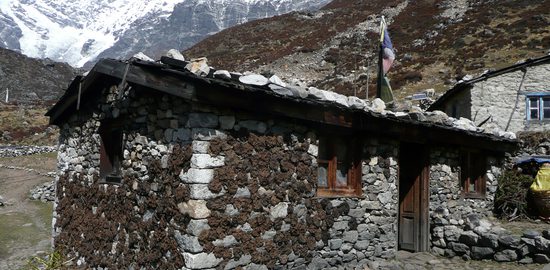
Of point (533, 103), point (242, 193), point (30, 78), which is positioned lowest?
point (242, 193)

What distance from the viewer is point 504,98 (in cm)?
2102

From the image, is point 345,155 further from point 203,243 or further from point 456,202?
point 456,202

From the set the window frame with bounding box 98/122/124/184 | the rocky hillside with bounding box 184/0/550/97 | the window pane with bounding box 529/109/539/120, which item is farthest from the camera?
the rocky hillside with bounding box 184/0/550/97

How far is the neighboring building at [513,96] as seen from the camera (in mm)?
20438

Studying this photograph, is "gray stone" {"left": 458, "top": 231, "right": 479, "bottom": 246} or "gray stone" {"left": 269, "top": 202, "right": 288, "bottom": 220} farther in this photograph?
"gray stone" {"left": 458, "top": 231, "right": 479, "bottom": 246}

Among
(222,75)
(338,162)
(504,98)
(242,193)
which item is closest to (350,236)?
(338,162)

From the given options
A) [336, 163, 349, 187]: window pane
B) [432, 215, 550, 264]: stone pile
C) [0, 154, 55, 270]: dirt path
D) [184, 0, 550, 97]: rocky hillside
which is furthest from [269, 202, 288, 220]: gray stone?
[184, 0, 550, 97]: rocky hillside

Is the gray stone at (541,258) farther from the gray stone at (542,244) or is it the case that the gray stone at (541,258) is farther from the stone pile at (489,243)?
the gray stone at (542,244)

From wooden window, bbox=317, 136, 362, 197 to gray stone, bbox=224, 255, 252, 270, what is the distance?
6.08 ft

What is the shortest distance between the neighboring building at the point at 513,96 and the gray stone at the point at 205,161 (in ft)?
56.7

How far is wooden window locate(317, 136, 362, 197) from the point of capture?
324 inches

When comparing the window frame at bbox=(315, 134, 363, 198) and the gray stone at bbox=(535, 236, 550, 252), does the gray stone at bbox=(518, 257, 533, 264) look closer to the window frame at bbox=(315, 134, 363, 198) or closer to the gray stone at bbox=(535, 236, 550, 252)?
the gray stone at bbox=(535, 236, 550, 252)

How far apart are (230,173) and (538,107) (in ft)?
60.6

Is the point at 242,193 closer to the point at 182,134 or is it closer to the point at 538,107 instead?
the point at 182,134
